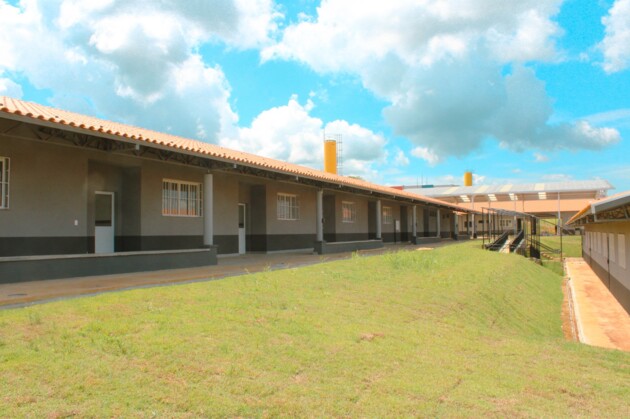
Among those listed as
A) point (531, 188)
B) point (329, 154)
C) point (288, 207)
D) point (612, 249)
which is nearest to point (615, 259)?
point (612, 249)

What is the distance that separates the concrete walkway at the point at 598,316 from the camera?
10.9 m

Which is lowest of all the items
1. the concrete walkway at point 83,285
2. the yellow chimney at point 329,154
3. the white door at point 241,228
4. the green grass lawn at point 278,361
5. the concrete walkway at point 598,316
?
the concrete walkway at point 598,316

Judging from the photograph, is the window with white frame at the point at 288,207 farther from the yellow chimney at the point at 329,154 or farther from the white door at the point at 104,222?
the yellow chimney at the point at 329,154

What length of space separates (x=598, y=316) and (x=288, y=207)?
1245cm

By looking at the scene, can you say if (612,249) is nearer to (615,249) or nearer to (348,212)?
(615,249)

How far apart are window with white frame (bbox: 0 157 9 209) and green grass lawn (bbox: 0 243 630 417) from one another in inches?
216

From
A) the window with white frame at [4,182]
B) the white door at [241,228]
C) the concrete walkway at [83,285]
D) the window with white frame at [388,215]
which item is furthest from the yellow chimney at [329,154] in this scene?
the window with white frame at [4,182]

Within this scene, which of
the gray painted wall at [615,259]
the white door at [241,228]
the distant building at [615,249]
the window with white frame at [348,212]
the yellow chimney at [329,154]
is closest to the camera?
the distant building at [615,249]

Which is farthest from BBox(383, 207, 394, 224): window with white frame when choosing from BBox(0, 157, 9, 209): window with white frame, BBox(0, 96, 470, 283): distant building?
BBox(0, 157, 9, 209): window with white frame

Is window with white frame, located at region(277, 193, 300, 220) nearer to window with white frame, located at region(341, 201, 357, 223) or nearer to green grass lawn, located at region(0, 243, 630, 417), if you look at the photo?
window with white frame, located at region(341, 201, 357, 223)

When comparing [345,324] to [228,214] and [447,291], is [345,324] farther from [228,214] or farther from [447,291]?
[228,214]

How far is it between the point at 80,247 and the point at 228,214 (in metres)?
6.06

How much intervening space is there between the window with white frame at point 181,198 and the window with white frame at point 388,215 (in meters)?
18.3

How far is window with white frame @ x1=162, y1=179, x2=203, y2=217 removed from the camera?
1518 centimetres
